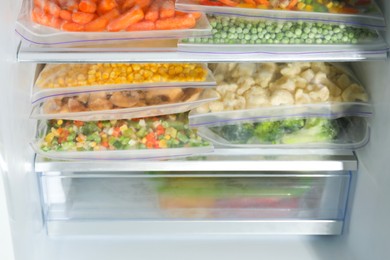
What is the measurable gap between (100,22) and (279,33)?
1.29 feet

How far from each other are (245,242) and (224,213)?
10cm

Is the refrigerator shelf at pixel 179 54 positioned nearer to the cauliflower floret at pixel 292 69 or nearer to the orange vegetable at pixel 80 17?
the orange vegetable at pixel 80 17

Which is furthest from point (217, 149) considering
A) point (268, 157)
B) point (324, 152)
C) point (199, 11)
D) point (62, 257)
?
point (62, 257)

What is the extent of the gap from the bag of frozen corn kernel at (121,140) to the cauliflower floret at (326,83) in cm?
31

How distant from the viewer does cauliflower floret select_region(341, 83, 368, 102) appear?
1.49 meters

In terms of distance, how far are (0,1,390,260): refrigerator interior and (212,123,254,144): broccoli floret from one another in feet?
0.93

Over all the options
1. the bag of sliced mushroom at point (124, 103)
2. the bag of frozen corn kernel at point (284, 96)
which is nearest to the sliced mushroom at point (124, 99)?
the bag of sliced mushroom at point (124, 103)

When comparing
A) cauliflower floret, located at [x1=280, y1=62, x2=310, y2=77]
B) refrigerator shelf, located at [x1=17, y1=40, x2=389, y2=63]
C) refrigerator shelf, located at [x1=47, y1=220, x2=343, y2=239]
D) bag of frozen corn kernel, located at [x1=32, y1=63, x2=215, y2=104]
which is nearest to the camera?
refrigerator shelf, located at [x1=17, y1=40, x2=389, y2=63]

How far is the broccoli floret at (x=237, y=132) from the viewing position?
1.54m

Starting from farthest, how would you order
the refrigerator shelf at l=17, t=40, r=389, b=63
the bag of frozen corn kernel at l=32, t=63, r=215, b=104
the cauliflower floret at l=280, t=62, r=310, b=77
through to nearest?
the cauliflower floret at l=280, t=62, r=310, b=77, the bag of frozen corn kernel at l=32, t=63, r=215, b=104, the refrigerator shelf at l=17, t=40, r=389, b=63

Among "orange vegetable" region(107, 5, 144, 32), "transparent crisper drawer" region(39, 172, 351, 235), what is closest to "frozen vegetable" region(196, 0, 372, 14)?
"orange vegetable" region(107, 5, 144, 32)

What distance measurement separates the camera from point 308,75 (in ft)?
5.06

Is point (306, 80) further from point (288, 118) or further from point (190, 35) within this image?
point (190, 35)

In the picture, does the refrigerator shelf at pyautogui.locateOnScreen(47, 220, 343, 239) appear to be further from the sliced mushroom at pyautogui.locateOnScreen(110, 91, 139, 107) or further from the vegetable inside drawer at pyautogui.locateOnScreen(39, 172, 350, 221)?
the sliced mushroom at pyautogui.locateOnScreen(110, 91, 139, 107)
